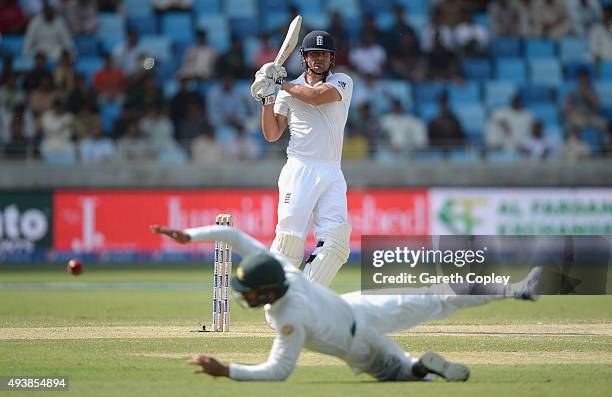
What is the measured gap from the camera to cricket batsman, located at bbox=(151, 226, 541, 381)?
652cm

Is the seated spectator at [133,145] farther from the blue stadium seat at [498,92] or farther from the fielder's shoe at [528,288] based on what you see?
the fielder's shoe at [528,288]

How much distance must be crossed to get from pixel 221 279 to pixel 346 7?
14.7m

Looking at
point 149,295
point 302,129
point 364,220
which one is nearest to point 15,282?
point 149,295

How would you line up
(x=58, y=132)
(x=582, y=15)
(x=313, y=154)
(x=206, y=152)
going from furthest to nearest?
1. (x=582, y=15)
2. (x=206, y=152)
3. (x=58, y=132)
4. (x=313, y=154)

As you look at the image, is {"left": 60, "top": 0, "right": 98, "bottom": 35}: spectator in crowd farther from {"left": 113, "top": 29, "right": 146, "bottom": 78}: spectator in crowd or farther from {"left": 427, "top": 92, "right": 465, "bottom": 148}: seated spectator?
{"left": 427, "top": 92, "right": 465, "bottom": 148}: seated spectator

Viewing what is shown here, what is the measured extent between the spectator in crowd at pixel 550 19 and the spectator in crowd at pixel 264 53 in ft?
18.1

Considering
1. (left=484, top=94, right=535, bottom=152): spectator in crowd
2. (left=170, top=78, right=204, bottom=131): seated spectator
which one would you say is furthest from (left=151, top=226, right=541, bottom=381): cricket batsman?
(left=484, top=94, right=535, bottom=152): spectator in crowd

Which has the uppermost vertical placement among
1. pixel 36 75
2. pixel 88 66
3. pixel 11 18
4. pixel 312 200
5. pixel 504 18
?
pixel 504 18

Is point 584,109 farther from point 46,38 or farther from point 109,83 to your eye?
point 46,38

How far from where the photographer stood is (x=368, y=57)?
2227 cm

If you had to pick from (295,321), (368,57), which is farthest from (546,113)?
(295,321)

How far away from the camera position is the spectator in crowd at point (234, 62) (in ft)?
71.7

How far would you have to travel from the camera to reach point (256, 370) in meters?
6.50

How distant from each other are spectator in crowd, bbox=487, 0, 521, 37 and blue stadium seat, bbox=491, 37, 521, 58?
0.16 metres
